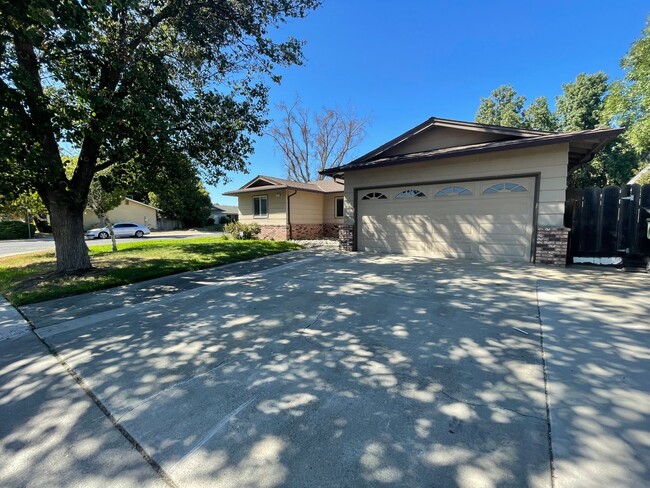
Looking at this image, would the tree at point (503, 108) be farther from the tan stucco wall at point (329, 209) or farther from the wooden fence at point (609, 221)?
the wooden fence at point (609, 221)

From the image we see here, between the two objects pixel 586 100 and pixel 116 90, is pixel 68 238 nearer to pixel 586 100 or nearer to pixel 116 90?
pixel 116 90

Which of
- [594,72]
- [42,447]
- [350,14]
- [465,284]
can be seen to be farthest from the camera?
[594,72]

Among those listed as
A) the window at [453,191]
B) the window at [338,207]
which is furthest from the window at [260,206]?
the window at [453,191]

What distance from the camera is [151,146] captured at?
257 inches

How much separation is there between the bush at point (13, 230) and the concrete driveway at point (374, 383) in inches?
1022

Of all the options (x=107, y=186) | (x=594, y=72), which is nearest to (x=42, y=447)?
(x=107, y=186)

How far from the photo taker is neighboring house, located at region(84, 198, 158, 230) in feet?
97.2

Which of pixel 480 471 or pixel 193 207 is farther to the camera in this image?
pixel 193 207

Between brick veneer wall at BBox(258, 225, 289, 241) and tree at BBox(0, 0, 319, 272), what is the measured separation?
8.11 meters

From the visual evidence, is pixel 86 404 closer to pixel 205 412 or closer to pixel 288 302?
pixel 205 412

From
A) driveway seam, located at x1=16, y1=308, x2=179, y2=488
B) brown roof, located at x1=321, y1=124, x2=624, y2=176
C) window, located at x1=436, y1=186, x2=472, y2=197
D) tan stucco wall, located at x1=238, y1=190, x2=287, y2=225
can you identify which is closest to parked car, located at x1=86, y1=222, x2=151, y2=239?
tan stucco wall, located at x1=238, y1=190, x2=287, y2=225

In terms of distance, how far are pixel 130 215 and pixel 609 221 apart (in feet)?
125

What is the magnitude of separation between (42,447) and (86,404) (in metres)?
0.45

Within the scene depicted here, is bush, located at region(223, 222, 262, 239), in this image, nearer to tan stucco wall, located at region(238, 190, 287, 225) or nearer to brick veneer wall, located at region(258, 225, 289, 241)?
brick veneer wall, located at region(258, 225, 289, 241)
